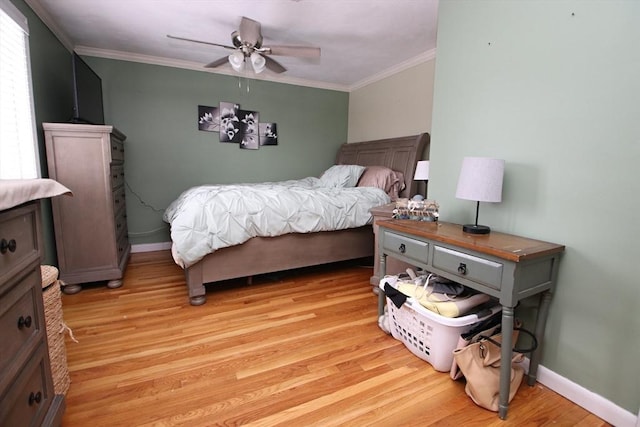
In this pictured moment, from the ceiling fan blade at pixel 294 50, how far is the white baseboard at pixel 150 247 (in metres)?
2.77

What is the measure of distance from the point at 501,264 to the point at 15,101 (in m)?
3.23

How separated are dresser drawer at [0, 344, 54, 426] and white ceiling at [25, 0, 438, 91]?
260 centimetres

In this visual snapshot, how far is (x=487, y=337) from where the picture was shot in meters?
1.51

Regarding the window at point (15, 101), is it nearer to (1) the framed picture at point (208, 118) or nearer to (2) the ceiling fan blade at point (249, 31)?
(2) the ceiling fan blade at point (249, 31)

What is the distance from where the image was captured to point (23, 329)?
95cm

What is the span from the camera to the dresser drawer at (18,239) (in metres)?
0.83

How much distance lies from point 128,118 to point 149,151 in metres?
0.43

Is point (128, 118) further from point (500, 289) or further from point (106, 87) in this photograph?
point (500, 289)

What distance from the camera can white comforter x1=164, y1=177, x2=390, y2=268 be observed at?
230 centimetres

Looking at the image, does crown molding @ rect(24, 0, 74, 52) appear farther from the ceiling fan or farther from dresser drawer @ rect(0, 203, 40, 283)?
dresser drawer @ rect(0, 203, 40, 283)

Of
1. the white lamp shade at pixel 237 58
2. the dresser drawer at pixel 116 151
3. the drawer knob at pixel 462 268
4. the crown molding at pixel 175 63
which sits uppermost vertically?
the crown molding at pixel 175 63

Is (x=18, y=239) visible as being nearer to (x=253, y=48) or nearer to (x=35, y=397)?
(x=35, y=397)

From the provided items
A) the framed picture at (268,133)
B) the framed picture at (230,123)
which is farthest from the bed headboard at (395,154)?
the framed picture at (230,123)

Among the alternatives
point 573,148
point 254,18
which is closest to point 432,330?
point 573,148
